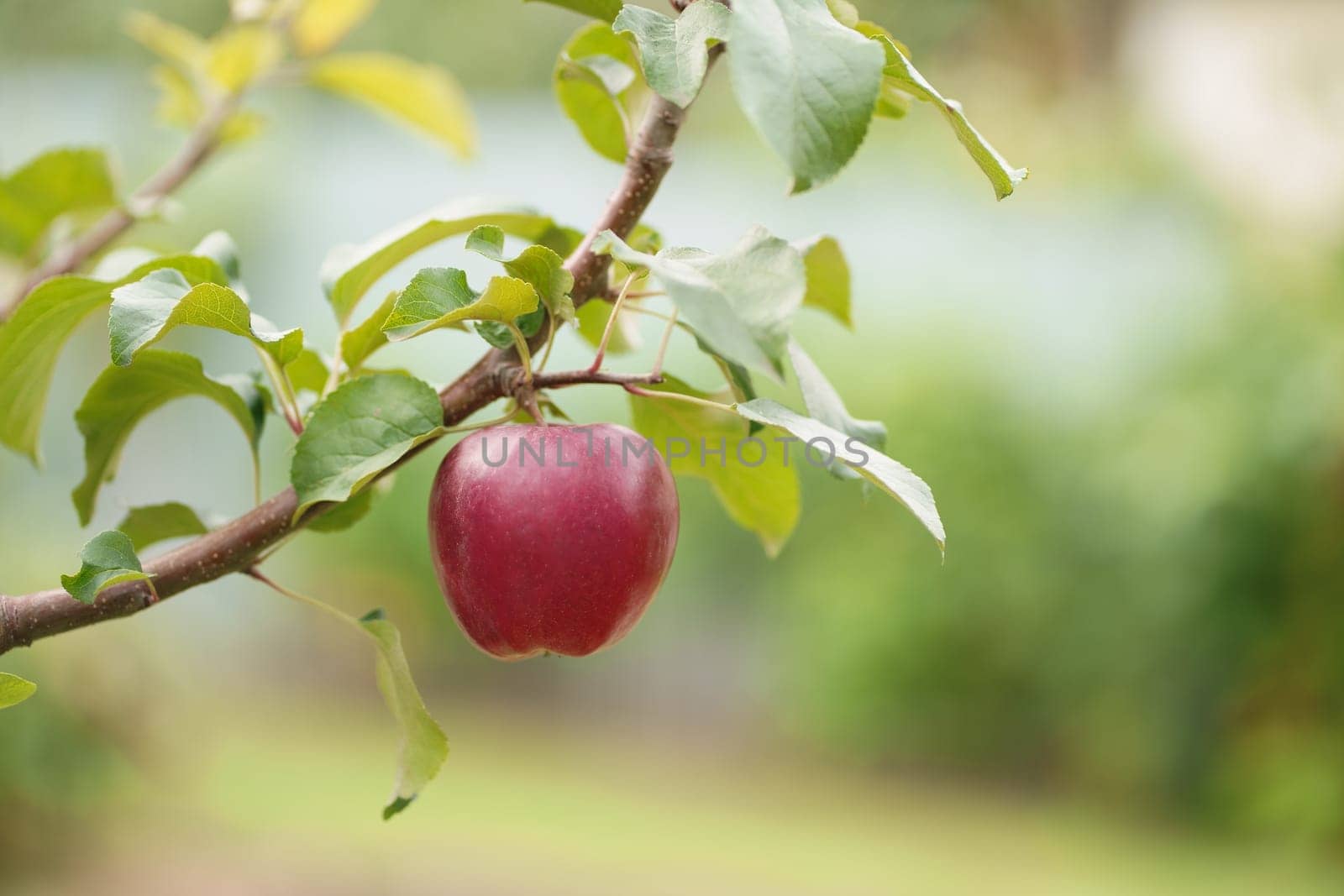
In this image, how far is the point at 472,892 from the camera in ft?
7.58

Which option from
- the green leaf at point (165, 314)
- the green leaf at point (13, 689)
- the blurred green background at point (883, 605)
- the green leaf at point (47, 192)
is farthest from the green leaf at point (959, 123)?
the blurred green background at point (883, 605)

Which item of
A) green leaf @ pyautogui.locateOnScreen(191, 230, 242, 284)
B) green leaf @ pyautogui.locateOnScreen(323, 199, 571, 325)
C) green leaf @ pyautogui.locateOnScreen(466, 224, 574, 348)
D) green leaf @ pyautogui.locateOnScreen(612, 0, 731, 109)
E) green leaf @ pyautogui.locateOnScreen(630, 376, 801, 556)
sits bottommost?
green leaf @ pyautogui.locateOnScreen(191, 230, 242, 284)

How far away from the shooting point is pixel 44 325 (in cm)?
51

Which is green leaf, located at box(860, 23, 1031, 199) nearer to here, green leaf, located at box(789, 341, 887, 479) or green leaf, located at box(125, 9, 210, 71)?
green leaf, located at box(789, 341, 887, 479)

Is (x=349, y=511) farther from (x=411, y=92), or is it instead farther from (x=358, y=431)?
(x=411, y=92)

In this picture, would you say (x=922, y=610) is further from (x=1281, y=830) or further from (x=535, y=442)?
(x=535, y=442)

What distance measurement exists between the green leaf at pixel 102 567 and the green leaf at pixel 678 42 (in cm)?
22

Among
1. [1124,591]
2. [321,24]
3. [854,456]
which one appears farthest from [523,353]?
[1124,591]

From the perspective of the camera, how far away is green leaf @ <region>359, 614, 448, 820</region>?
47 centimetres

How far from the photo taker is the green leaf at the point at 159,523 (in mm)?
558

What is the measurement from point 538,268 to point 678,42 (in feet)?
0.28

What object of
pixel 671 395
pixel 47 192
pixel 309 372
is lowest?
pixel 47 192

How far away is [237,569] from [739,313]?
0.22 m

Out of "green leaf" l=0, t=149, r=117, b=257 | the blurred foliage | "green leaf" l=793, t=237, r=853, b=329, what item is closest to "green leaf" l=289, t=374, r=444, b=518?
"green leaf" l=793, t=237, r=853, b=329
